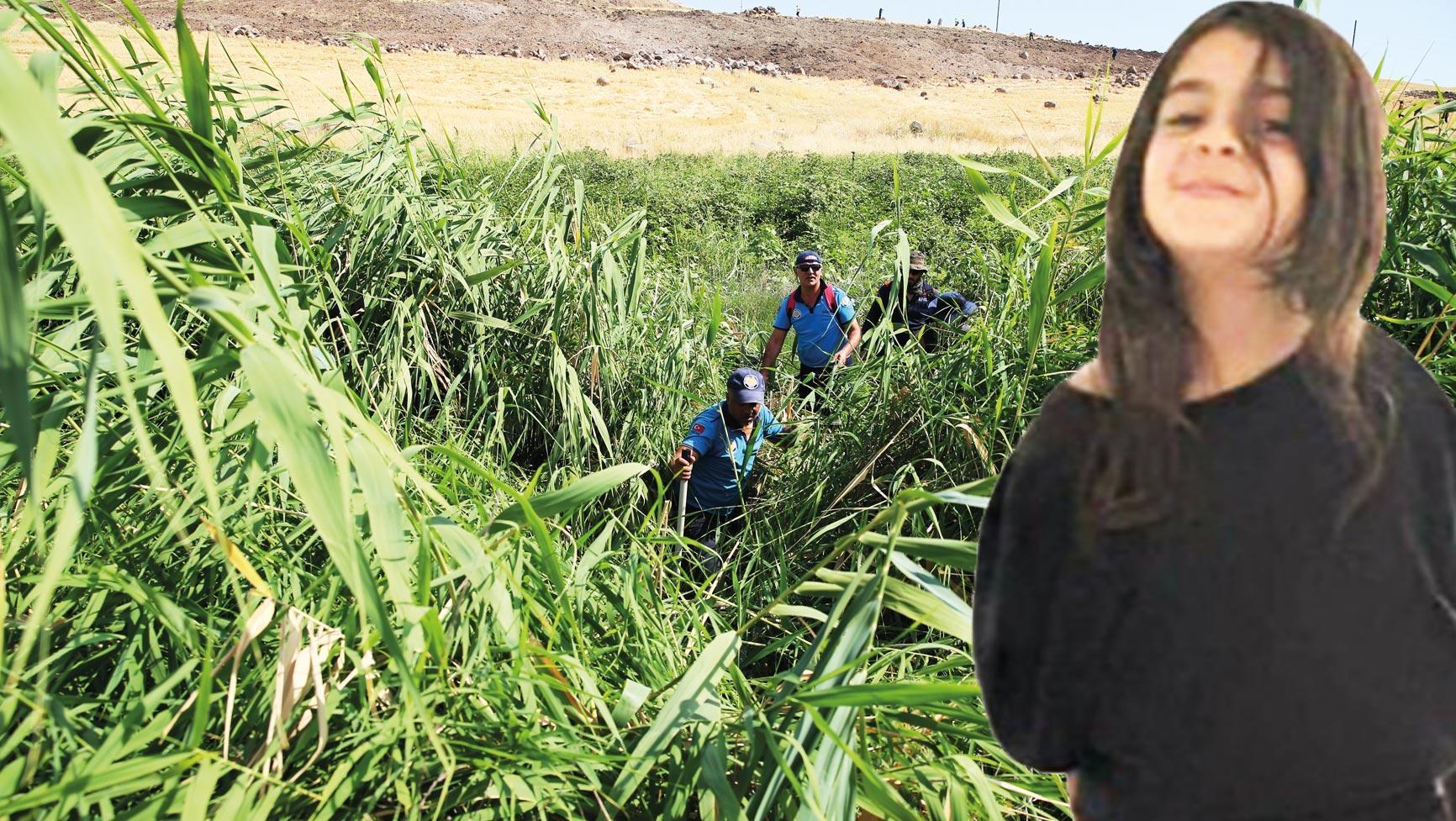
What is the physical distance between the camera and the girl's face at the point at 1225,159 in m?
0.72

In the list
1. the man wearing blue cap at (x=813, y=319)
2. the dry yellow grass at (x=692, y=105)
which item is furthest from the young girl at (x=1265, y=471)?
the dry yellow grass at (x=692, y=105)

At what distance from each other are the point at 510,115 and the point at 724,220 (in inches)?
531

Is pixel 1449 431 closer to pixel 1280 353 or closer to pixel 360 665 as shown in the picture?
pixel 1280 353

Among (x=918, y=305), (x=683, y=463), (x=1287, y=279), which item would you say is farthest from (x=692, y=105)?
(x=1287, y=279)

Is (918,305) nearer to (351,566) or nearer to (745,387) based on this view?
(745,387)

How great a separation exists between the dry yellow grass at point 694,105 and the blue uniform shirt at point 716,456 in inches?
431

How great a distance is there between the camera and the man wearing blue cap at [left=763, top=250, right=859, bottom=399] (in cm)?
425

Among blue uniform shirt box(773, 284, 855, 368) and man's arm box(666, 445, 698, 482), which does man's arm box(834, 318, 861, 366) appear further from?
man's arm box(666, 445, 698, 482)

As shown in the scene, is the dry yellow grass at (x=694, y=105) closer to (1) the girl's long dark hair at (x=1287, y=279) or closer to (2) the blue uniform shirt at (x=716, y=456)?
(2) the blue uniform shirt at (x=716, y=456)

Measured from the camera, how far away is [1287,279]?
74cm

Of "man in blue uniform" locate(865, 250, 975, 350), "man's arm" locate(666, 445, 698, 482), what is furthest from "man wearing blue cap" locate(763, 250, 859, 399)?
"man's arm" locate(666, 445, 698, 482)

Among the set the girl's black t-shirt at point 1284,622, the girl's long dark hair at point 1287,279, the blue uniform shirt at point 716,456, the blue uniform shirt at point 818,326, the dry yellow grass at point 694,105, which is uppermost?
the dry yellow grass at point 694,105

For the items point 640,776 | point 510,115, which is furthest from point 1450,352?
point 510,115

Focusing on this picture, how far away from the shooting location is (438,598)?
1449 millimetres
